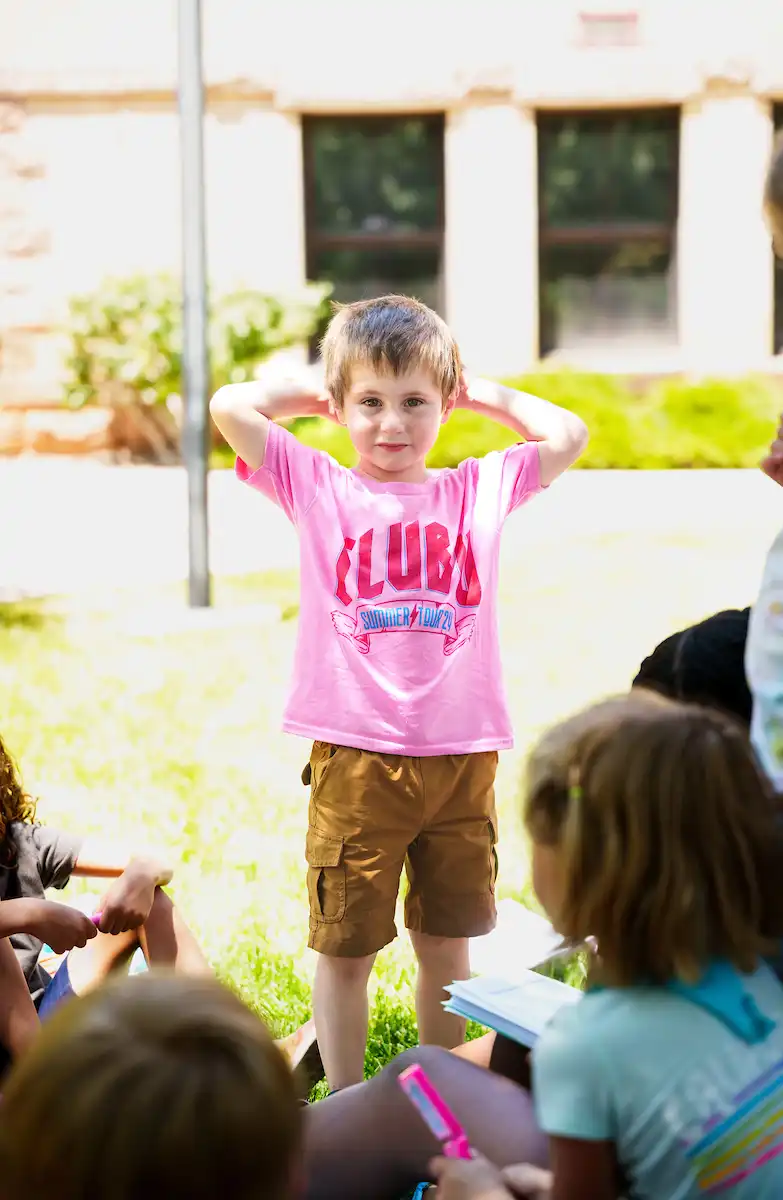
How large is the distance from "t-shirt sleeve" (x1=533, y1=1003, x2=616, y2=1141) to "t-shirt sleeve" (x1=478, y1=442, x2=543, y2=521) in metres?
1.37

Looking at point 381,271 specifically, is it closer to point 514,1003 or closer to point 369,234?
point 369,234

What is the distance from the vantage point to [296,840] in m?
4.19

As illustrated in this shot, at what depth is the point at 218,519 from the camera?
10.2m

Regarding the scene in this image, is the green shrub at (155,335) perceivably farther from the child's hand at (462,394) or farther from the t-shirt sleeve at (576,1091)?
the t-shirt sleeve at (576,1091)

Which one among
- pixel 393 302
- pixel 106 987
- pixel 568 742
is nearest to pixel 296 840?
pixel 393 302

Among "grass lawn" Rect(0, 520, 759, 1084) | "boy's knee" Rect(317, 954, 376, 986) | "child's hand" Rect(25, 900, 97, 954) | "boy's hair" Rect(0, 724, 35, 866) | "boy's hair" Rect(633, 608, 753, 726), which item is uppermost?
"boy's hair" Rect(633, 608, 753, 726)

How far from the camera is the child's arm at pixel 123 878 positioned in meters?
2.53

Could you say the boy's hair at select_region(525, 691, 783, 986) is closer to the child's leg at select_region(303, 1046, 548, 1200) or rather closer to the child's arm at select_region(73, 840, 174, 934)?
the child's leg at select_region(303, 1046, 548, 1200)

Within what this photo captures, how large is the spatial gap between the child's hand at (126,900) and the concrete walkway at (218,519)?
544 cm

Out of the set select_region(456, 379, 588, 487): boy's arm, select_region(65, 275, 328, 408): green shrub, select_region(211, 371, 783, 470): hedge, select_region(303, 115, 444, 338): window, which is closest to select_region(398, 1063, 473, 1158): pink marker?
select_region(456, 379, 588, 487): boy's arm

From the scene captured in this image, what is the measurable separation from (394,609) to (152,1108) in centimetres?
154

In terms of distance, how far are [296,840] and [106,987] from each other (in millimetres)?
2936

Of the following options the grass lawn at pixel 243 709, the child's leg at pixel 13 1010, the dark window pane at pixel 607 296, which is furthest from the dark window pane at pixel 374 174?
the child's leg at pixel 13 1010

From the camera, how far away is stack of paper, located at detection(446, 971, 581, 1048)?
2.00 meters
